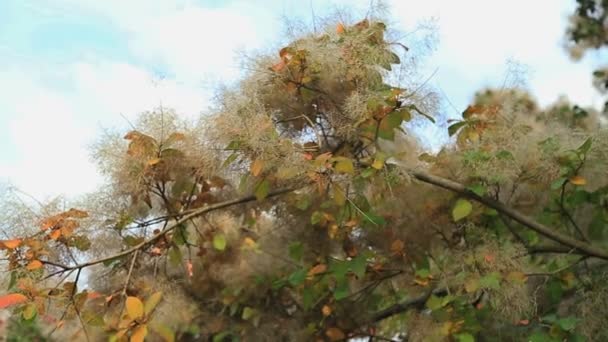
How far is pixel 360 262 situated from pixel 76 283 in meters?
0.61

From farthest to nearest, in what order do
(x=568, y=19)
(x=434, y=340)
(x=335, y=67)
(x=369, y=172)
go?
(x=568, y=19) < (x=434, y=340) < (x=335, y=67) < (x=369, y=172)

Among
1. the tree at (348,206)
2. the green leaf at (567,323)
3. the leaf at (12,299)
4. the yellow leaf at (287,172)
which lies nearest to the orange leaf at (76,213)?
the tree at (348,206)

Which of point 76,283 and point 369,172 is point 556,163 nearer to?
point 369,172

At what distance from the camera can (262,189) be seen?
156 cm

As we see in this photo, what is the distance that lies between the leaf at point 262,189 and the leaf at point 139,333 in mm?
343

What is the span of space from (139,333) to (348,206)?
486 millimetres

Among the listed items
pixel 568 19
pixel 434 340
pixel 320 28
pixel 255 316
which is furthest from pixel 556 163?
pixel 568 19

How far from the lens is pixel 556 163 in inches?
67.2

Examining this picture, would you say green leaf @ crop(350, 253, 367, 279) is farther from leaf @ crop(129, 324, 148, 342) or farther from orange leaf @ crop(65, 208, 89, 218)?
orange leaf @ crop(65, 208, 89, 218)

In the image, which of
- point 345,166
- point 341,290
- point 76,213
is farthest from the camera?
point 341,290

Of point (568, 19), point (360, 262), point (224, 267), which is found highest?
point (568, 19)

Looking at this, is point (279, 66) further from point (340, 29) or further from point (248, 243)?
point (248, 243)

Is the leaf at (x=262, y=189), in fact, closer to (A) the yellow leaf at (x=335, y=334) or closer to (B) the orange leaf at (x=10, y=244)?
(B) the orange leaf at (x=10, y=244)

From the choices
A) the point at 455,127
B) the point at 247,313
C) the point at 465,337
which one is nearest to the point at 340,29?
the point at 455,127
